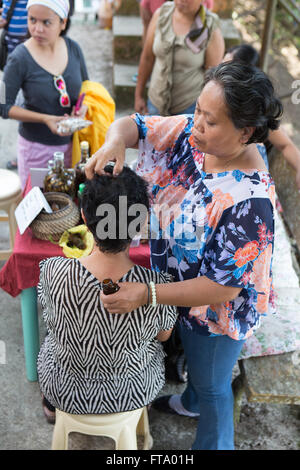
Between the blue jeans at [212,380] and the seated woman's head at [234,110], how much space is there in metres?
0.76

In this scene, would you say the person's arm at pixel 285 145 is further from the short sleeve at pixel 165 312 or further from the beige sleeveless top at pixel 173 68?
the short sleeve at pixel 165 312

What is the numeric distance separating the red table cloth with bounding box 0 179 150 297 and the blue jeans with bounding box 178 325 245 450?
371 mm

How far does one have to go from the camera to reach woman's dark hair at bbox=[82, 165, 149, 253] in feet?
4.45

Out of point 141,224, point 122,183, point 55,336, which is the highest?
point 122,183

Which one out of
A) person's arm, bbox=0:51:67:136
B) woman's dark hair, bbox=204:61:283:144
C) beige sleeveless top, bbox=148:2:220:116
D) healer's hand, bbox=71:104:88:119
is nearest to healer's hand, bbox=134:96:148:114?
beige sleeveless top, bbox=148:2:220:116

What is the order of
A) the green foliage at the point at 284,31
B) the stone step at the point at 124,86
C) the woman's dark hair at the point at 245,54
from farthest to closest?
1. the green foliage at the point at 284,31
2. the stone step at the point at 124,86
3. the woman's dark hair at the point at 245,54

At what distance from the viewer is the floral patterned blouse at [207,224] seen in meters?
1.44

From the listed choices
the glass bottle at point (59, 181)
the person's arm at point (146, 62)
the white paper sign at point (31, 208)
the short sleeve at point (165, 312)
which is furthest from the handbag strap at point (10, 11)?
the short sleeve at point (165, 312)

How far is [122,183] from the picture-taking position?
Answer: 1387 mm

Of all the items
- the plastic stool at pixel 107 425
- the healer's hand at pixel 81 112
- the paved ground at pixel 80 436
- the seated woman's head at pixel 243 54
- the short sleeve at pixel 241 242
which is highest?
the seated woman's head at pixel 243 54

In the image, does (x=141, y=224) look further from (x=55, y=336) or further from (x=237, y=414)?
(x=237, y=414)

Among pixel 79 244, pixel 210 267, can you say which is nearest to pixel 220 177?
pixel 210 267

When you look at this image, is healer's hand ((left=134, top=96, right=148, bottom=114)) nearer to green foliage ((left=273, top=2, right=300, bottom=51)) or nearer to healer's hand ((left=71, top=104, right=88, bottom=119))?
healer's hand ((left=71, top=104, right=88, bottom=119))
